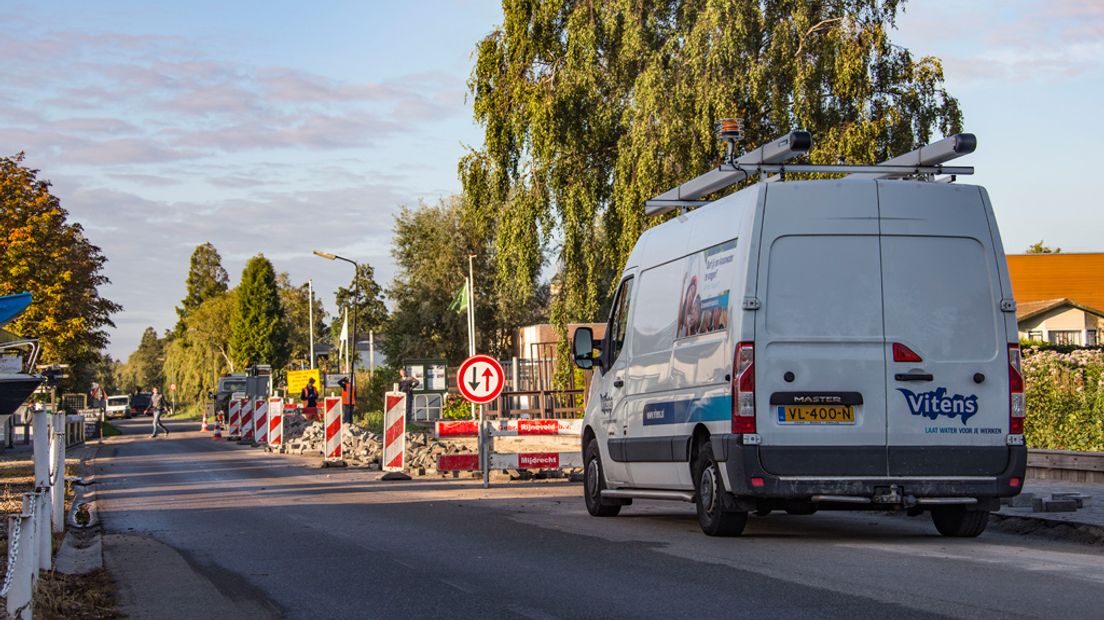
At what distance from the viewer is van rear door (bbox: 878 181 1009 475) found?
34.6 ft

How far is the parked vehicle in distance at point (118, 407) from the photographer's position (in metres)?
101

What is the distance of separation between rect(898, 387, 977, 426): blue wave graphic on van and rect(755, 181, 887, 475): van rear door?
0.22m

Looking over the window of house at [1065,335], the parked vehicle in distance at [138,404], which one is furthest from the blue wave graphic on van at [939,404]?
the parked vehicle in distance at [138,404]

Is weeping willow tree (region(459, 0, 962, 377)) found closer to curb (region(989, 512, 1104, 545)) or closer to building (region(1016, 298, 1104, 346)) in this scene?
curb (region(989, 512, 1104, 545))

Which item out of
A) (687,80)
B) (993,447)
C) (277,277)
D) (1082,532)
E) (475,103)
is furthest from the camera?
(277,277)

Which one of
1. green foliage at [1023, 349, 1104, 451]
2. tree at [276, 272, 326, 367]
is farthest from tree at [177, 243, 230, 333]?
green foliage at [1023, 349, 1104, 451]

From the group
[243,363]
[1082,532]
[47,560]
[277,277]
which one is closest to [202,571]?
[47,560]

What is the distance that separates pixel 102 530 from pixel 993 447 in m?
8.34

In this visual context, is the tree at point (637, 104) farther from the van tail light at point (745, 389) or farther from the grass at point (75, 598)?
the grass at point (75, 598)

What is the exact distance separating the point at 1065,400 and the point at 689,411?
453 inches

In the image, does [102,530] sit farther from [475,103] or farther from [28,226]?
[28,226]

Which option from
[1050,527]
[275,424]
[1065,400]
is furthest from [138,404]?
[1050,527]

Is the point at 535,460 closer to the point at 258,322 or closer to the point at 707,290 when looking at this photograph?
the point at 707,290

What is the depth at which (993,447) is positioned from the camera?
34.7ft
